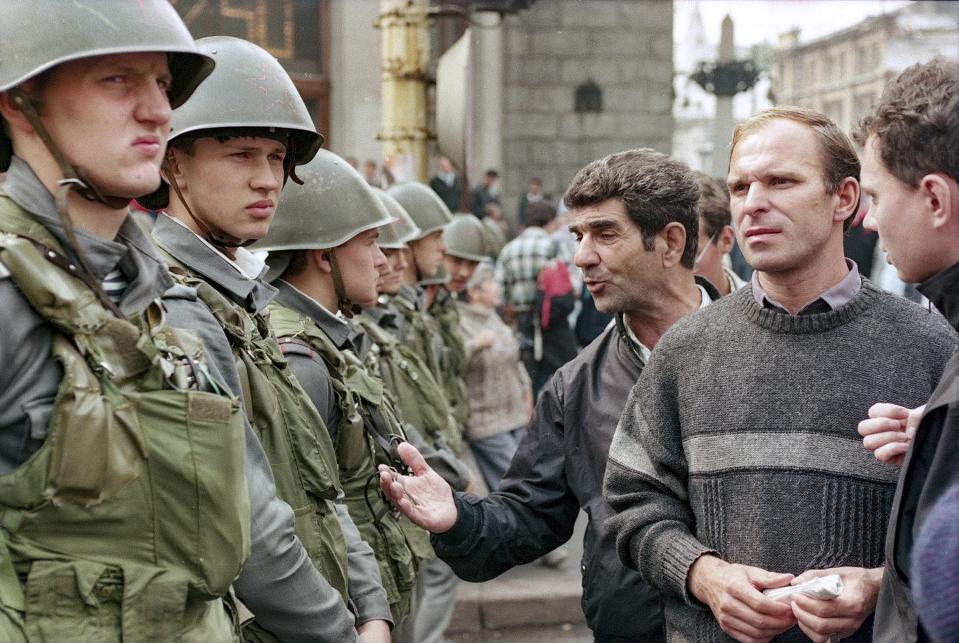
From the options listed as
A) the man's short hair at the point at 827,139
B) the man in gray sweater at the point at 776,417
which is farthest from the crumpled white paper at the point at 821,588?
the man's short hair at the point at 827,139

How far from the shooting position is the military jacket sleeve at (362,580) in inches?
116

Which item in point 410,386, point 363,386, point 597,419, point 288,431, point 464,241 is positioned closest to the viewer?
point 288,431

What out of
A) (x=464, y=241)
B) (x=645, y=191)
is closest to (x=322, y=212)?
Result: (x=645, y=191)

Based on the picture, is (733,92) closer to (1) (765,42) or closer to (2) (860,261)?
(1) (765,42)

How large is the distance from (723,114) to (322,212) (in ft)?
41.6

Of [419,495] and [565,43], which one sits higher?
[565,43]

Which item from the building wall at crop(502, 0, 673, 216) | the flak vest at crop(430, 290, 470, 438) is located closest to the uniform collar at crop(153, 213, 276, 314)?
the flak vest at crop(430, 290, 470, 438)

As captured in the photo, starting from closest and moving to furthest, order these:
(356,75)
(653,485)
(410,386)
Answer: (653,485)
(410,386)
(356,75)

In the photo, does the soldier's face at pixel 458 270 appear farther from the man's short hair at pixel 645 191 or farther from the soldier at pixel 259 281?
the soldier at pixel 259 281

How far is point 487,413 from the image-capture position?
7324mm

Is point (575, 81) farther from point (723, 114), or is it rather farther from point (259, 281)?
point (259, 281)

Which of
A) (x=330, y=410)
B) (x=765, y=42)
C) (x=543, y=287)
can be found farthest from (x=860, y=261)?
(x=765, y=42)

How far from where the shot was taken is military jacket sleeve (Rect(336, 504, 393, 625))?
295 cm

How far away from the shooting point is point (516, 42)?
1898cm
